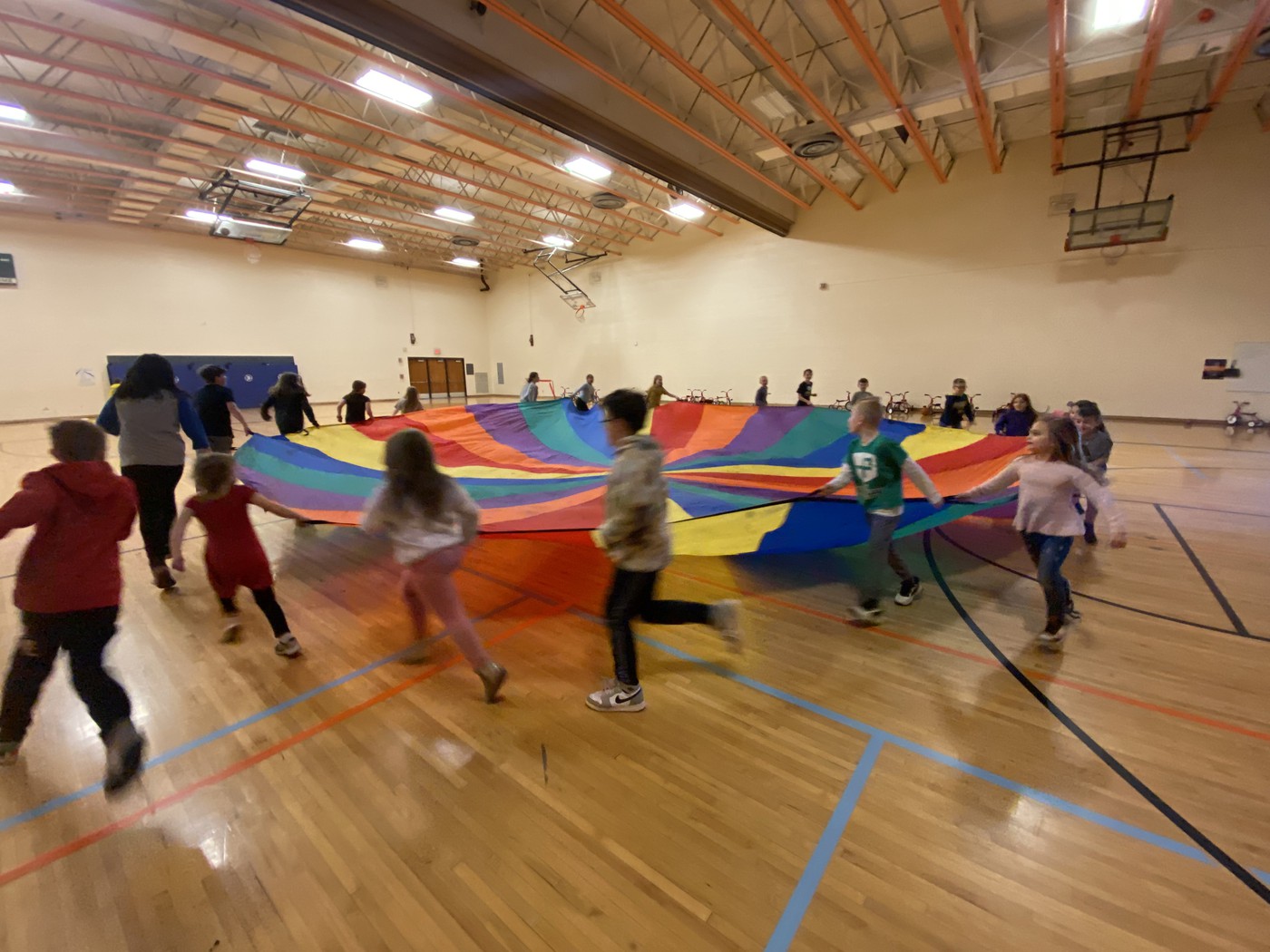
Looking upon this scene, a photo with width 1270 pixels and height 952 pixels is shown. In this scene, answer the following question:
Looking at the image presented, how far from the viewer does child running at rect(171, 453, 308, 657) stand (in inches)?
76.5

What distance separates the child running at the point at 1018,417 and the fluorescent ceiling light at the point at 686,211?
708 cm

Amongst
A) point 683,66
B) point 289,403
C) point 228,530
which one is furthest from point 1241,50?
point 289,403

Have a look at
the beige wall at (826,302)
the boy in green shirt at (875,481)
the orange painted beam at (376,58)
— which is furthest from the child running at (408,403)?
the beige wall at (826,302)

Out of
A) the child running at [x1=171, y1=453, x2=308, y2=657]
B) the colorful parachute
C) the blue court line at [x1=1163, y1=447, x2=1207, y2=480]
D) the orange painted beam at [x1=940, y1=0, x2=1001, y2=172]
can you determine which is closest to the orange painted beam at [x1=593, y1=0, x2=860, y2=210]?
the orange painted beam at [x1=940, y1=0, x2=1001, y2=172]

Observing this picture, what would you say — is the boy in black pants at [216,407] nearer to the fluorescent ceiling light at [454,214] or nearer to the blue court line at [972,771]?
the blue court line at [972,771]

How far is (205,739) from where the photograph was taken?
1738 mm

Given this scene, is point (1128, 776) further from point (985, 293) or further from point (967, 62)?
point (985, 293)

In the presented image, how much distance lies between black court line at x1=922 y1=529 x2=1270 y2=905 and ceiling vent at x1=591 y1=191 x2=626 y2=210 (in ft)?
28.7

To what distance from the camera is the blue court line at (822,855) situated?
113 cm

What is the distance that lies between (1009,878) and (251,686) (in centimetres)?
253

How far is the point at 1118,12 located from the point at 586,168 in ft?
19.0

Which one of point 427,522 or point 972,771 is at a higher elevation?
point 427,522

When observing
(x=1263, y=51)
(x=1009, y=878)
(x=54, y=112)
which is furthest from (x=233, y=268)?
(x=1263, y=51)

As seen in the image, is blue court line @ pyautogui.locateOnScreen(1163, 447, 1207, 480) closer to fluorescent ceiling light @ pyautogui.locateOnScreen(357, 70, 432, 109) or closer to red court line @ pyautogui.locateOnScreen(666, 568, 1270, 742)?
red court line @ pyautogui.locateOnScreen(666, 568, 1270, 742)
